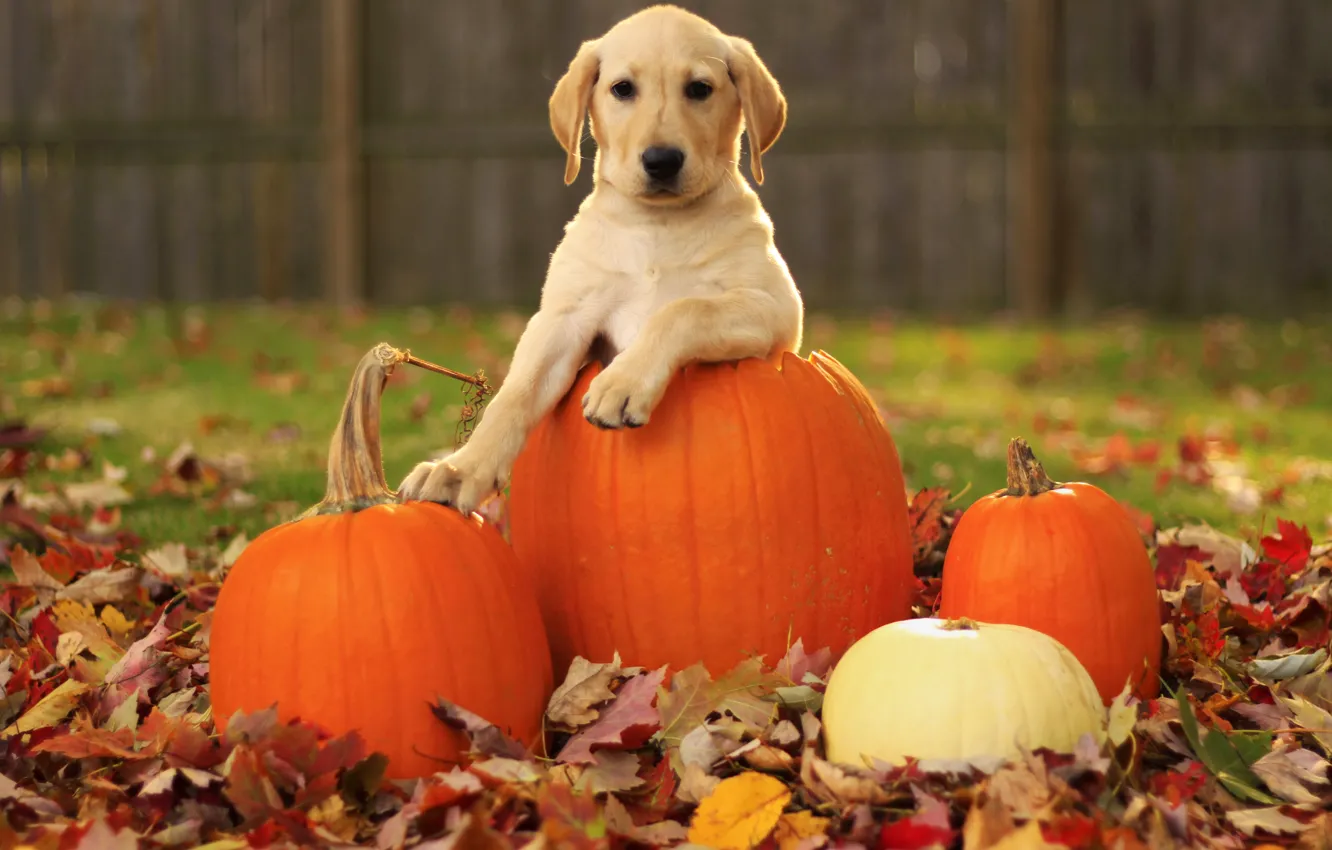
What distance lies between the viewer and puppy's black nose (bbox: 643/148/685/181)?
2.71m

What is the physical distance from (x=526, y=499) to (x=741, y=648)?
0.55 m

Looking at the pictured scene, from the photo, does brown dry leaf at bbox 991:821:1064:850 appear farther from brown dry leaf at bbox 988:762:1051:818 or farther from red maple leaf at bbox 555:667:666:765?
red maple leaf at bbox 555:667:666:765

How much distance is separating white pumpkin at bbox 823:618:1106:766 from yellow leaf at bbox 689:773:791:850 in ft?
0.56

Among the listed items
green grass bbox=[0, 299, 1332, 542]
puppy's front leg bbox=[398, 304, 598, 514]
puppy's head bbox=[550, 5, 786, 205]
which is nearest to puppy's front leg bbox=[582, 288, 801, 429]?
puppy's front leg bbox=[398, 304, 598, 514]

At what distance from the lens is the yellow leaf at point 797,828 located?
2029mm

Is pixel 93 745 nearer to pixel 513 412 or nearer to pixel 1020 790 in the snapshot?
pixel 513 412

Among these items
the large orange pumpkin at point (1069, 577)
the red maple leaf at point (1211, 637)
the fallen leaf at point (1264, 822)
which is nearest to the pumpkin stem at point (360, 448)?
the large orange pumpkin at point (1069, 577)

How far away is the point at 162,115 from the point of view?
10531 millimetres

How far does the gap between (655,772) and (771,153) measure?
845 centimetres

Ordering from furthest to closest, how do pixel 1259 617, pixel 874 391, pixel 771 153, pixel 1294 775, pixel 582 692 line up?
1. pixel 771 153
2. pixel 874 391
3. pixel 1259 617
4. pixel 582 692
5. pixel 1294 775

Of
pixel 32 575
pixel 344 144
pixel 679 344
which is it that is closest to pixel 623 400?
pixel 679 344

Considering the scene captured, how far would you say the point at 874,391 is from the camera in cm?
749

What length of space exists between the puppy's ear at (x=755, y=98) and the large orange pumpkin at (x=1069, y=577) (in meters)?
0.91

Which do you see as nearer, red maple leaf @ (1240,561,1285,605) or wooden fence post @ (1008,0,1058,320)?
red maple leaf @ (1240,561,1285,605)
